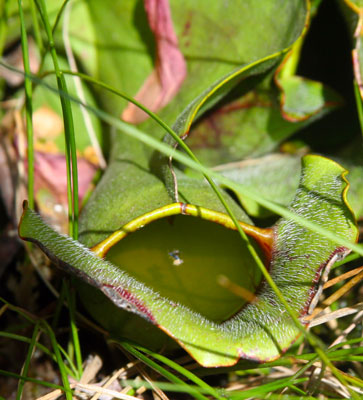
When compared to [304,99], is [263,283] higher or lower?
lower

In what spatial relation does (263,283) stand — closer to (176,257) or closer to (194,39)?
(176,257)

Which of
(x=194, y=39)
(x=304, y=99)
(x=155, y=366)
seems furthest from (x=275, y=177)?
(x=155, y=366)

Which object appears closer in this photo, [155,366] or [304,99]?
[155,366]

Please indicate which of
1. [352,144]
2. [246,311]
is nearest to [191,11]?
[352,144]

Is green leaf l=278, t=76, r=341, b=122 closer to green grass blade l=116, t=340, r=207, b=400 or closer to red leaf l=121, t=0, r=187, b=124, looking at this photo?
red leaf l=121, t=0, r=187, b=124

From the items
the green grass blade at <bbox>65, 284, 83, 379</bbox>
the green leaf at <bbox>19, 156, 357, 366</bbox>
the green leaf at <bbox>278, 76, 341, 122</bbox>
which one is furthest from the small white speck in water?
the green leaf at <bbox>278, 76, 341, 122</bbox>

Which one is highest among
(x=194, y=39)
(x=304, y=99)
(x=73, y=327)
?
(x=194, y=39)

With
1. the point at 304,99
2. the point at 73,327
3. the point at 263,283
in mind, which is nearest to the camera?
the point at 263,283

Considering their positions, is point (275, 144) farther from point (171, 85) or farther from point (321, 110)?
point (171, 85)

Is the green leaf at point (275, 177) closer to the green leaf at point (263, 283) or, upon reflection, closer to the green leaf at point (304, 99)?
the green leaf at point (304, 99)
